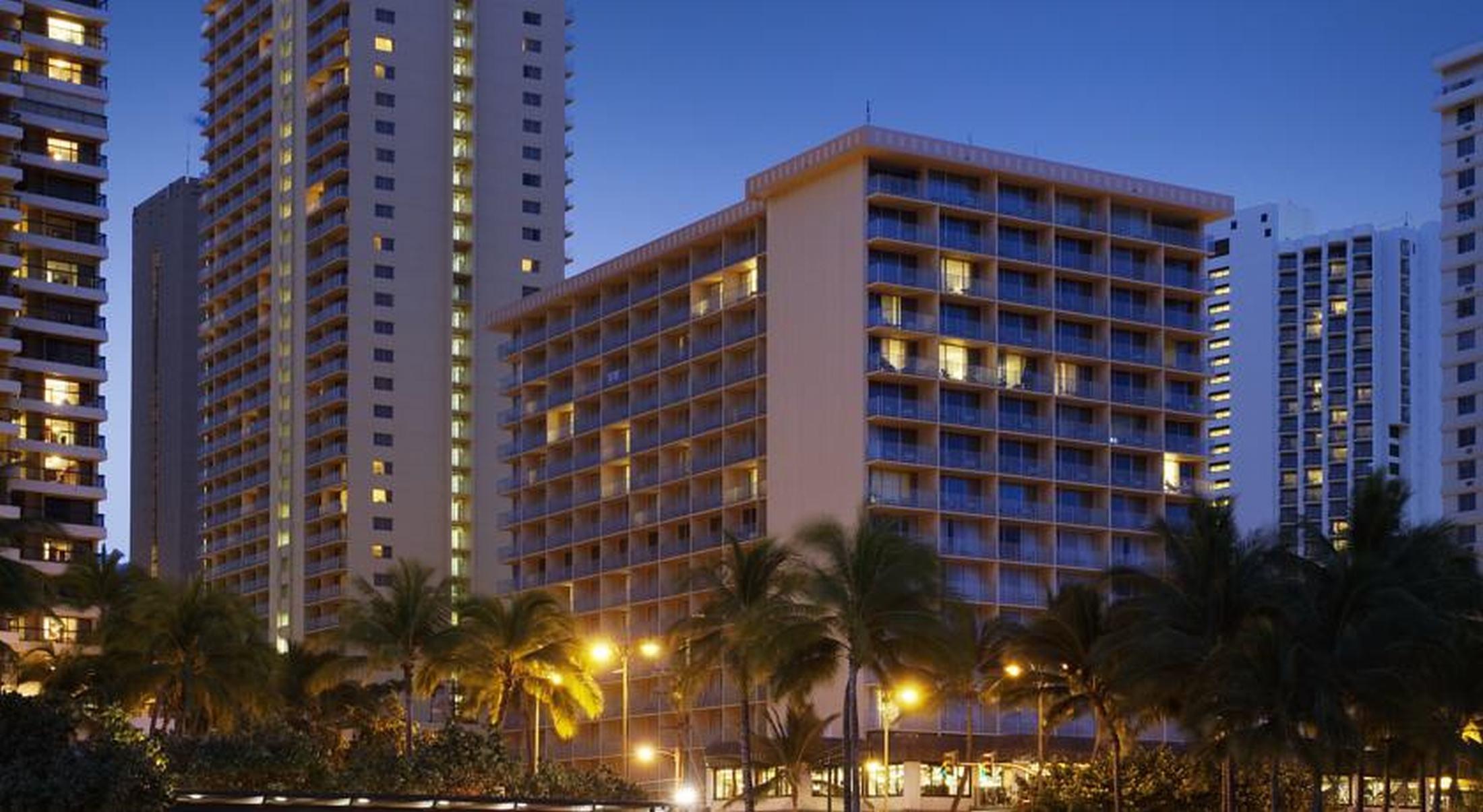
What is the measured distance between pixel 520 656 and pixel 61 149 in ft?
127

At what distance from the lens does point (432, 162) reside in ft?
548

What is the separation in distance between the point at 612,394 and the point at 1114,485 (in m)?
33.1

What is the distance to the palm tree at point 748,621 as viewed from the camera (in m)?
79.1

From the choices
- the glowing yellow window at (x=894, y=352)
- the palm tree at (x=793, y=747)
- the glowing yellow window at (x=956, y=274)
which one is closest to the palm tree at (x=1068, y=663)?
the palm tree at (x=793, y=747)

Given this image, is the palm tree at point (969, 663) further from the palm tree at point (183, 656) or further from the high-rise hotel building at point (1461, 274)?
the high-rise hotel building at point (1461, 274)

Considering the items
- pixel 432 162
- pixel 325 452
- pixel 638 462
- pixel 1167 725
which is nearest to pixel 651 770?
pixel 638 462

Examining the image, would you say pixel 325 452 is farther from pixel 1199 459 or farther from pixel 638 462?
pixel 1199 459

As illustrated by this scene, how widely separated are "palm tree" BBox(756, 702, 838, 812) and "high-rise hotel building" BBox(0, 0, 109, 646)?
120ft

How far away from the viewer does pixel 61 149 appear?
11862 cm

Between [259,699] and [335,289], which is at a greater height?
[335,289]

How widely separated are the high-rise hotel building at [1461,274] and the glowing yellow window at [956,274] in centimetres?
4457

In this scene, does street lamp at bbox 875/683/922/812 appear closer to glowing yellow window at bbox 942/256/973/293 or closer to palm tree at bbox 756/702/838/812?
palm tree at bbox 756/702/838/812

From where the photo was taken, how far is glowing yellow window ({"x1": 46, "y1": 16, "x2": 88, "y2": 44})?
11994cm

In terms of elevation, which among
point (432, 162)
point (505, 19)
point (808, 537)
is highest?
Result: point (505, 19)
